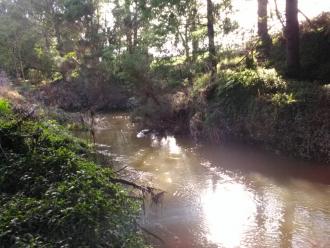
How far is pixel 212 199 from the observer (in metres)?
10.4

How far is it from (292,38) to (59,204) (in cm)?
1184

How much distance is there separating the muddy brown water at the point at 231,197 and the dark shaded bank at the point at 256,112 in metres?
0.55

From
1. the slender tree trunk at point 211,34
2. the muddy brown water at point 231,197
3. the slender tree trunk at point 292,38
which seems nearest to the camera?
the muddy brown water at point 231,197

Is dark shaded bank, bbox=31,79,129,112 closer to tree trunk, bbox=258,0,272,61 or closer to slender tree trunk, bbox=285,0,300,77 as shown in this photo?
tree trunk, bbox=258,0,272,61

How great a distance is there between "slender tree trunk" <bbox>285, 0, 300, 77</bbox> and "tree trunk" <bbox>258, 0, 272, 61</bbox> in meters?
2.76

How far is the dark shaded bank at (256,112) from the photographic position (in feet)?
40.9

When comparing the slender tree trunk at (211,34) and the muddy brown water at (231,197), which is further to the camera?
the slender tree trunk at (211,34)

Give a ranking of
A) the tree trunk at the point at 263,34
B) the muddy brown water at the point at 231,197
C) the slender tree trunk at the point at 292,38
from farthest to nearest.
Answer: the tree trunk at the point at 263,34 → the slender tree trunk at the point at 292,38 → the muddy brown water at the point at 231,197

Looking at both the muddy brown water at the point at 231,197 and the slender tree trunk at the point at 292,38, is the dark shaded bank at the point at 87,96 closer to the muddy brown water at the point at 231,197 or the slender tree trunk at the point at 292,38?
the muddy brown water at the point at 231,197

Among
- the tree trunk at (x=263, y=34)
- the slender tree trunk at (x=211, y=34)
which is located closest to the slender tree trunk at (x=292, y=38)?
the tree trunk at (x=263, y=34)

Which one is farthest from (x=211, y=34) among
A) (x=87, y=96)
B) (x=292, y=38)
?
(x=87, y=96)

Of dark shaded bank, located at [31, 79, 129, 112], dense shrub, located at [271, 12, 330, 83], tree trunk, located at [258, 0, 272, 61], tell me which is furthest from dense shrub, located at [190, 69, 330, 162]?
dark shaded bank, located at [31, 79, 129, 112]

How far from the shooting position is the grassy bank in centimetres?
508

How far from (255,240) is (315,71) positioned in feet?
28.3
